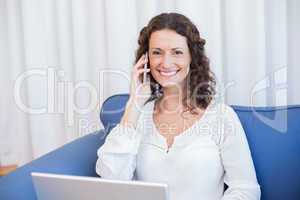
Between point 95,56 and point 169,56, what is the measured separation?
0.65 meters

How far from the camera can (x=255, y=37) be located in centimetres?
169

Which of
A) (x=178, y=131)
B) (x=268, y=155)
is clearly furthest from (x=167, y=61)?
(x=268, y=155)

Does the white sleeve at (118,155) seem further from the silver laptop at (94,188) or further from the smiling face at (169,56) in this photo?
the silver laptop at (94,188)

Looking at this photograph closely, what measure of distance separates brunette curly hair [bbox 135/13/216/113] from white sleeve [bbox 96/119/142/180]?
9.5 inches

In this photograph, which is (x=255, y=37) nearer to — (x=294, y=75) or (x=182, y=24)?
(x=294, y=75)

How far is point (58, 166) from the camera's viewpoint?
1.30 meters

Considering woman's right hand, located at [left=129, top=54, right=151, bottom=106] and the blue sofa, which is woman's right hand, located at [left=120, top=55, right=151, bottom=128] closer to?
woman's right hand, located at [left=129, top=54, right=151, bottom=106]

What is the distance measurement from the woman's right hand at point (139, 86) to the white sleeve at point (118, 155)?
15 centimetres

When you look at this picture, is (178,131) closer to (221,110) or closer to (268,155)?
(221,110)

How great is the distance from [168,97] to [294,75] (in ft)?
2.13

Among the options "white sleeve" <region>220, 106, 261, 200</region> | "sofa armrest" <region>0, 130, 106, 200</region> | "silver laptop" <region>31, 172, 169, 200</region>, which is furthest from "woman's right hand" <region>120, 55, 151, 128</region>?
"silver laptop" <region>31, 172, 169, 200</region>

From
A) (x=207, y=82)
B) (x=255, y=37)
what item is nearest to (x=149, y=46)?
(x=207, y=82)

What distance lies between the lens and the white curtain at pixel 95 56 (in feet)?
5.61

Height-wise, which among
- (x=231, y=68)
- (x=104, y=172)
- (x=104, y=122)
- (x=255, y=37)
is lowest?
(x=104, y=172)
